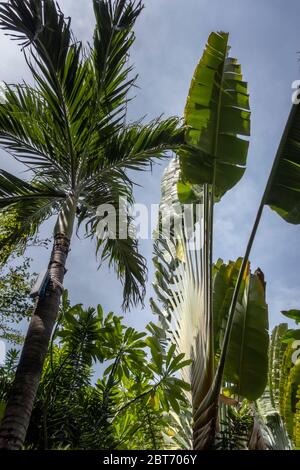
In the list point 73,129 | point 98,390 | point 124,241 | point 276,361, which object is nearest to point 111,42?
point 73,129

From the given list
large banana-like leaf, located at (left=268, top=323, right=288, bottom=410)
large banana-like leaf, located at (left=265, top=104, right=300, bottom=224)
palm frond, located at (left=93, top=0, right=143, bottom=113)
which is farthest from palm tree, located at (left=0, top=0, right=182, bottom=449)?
large banana-like leaf, located at (left=268, top=323, right=288, bottom=410)

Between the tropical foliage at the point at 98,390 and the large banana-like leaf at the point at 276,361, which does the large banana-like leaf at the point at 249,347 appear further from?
the large banana-like leaf at the point at 276,361

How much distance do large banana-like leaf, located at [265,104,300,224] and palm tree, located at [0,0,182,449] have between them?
122 cm

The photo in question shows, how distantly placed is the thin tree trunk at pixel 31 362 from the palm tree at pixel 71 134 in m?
0.02

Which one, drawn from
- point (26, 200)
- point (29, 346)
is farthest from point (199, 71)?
point (29, 346)

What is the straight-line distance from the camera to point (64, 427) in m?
2.96

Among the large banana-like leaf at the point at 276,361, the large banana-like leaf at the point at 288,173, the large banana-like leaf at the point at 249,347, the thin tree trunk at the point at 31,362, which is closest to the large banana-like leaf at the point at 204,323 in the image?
the large banana-like leaf at the point at 249,347

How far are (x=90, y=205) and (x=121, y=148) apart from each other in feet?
2.43

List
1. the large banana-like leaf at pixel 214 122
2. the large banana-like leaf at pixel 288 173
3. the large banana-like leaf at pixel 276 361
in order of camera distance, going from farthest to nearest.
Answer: the large banana-like leaf at pixel 276 361 → the large banana-like leaf at pixel 214 122 → the large banana-like leaf at pixel 288 173

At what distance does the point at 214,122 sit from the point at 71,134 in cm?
173

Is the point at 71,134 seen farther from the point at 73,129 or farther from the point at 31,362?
the point at 31,362

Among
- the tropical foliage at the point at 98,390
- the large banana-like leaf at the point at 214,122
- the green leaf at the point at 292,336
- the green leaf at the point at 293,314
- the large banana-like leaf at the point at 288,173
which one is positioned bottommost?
the tropical foliage at the point at 98,390

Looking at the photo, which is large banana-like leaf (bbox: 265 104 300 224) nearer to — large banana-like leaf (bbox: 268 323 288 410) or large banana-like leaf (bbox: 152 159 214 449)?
large banana-like leaf (bbox: 152 159 214 449)

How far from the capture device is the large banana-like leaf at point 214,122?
15.7 ft
